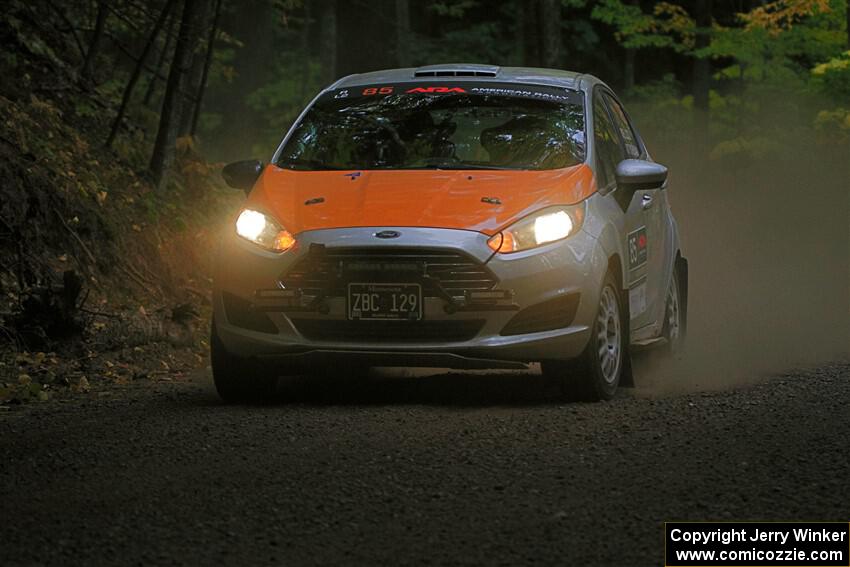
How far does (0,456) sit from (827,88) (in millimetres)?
23088

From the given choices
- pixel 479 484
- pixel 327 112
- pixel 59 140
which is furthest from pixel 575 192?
pixel 59 140

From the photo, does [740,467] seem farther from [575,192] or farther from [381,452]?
[575,192]

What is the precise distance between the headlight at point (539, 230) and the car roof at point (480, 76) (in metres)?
1.64

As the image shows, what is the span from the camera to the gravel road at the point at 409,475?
562 cm

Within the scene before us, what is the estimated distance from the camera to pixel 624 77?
44.8 metres

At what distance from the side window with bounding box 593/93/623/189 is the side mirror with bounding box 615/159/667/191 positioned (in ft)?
0.31

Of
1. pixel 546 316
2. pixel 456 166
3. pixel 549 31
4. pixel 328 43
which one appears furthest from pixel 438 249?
pixel 328 43

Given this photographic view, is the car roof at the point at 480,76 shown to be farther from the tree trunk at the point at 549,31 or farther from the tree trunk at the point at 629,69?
the tree trunk at the point at 629,69

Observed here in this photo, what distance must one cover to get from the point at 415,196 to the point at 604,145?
5.73 ft

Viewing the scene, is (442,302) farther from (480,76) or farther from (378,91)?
(480,76)

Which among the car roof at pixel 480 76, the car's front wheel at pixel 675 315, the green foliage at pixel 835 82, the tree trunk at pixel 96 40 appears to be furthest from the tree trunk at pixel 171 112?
the green foliage at pixel 835 82

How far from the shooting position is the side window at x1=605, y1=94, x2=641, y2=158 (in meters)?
11.1

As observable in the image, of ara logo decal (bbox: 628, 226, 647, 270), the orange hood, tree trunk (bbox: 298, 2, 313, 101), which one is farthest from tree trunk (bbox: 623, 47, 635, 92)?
the orange hood

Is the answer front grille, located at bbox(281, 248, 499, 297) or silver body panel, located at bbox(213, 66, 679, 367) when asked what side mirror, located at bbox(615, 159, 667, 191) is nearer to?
silver body panel, located at bbox(213, 66, 679, 367)
